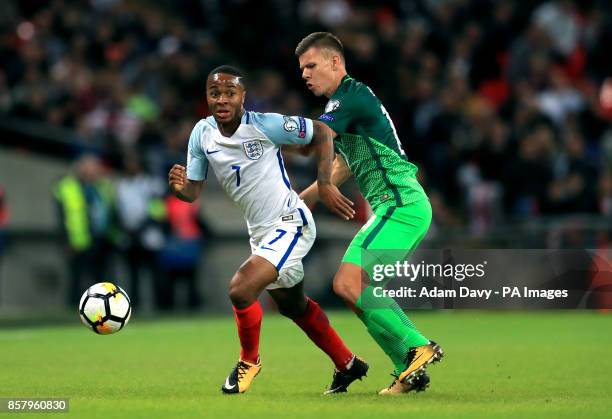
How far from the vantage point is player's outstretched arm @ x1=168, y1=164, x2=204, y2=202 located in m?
9.36

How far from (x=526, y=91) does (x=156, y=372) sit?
11.2 metres

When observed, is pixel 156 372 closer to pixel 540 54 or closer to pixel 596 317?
pixel 596 317

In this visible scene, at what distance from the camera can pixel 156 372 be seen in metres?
11.0

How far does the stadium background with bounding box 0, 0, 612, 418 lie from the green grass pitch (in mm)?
623

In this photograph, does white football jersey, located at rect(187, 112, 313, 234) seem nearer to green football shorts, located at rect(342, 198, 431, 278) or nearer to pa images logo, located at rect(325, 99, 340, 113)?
pa images logo, located at rect(325, 99, 340, 113)

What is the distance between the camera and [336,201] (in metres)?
8.95

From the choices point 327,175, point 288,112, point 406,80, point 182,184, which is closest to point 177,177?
point 182,184

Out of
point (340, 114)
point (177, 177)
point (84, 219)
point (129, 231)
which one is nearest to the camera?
point (340, 114)

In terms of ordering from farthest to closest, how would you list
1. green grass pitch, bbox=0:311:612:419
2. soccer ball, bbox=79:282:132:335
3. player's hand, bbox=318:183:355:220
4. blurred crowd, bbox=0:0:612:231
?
blurred crowd, bbox=0:0:612:231 < soccer ball, bbox=79:282:132:335 < player's hand, bbox=318:183:355:220 < green grass pitch, bbox=0:311:612:419

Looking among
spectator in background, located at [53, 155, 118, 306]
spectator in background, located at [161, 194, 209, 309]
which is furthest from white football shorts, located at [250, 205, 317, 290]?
spectator in background, located at [161, 194, 209, 309]

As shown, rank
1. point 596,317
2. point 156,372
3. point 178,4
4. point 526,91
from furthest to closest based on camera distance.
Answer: point 178,4
point 526,91
point 596,317
point 156,372

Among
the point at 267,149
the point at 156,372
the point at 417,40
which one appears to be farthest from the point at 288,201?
the point at 417,40

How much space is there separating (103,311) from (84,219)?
9025 millimetres

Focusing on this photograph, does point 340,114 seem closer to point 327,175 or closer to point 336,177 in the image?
point 327,175
